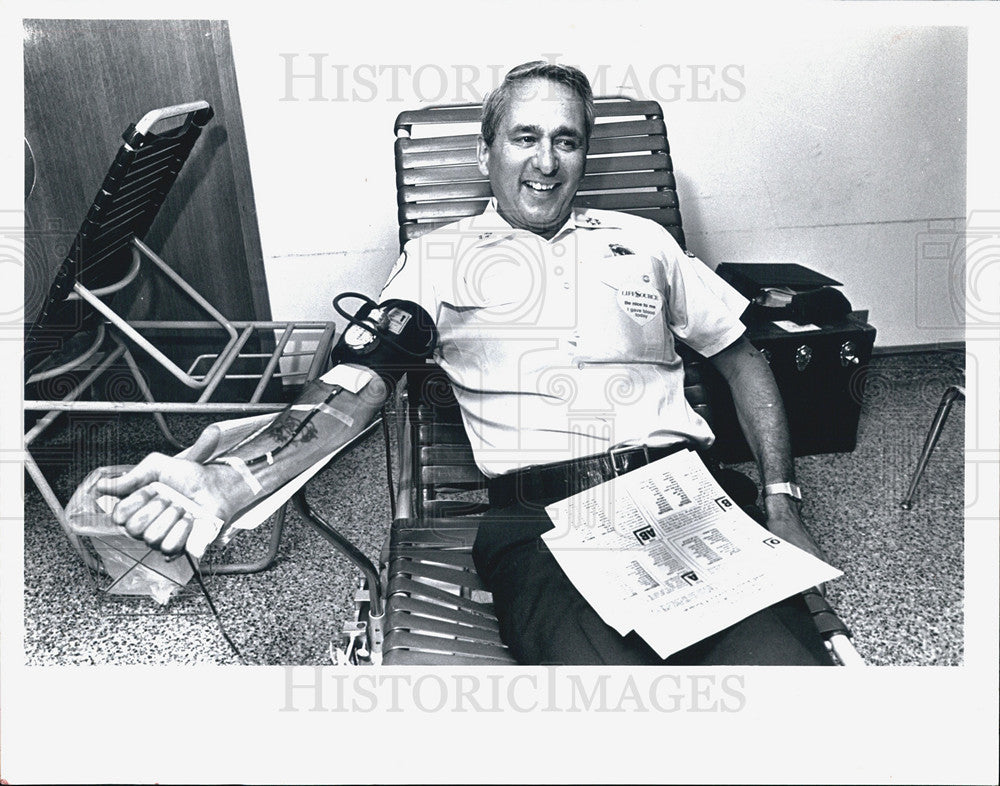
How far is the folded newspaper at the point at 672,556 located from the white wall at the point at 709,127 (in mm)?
1357

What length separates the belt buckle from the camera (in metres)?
1.46

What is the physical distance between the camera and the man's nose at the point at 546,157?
1526 millimetres

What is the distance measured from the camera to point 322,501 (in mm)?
2270

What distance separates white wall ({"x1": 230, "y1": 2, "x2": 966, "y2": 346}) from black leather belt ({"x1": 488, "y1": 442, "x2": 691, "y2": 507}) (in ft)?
4.14

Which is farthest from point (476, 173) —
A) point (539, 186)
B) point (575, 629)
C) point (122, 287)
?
point (575, 629)

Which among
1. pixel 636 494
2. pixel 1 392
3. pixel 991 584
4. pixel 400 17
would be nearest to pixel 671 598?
pixel 636 494

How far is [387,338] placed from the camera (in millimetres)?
1375

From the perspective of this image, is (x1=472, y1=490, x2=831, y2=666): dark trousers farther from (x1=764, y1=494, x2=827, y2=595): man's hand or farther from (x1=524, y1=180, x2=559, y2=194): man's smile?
(x1=524, y1=180, x2=559, y2=194): man's smile

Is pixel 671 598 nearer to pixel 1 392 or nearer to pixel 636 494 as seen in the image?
pixel 636 494

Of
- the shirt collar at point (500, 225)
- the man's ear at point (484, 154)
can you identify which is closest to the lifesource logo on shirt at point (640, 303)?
the shirt collar at point (500, 225)

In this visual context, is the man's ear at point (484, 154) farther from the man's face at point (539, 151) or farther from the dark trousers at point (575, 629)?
the dark trousers at point (575, 629)

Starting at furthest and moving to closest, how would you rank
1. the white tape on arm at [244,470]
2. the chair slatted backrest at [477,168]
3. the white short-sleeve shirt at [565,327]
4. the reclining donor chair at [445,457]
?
the chair slatted backrest at [477,168], the white short-sleeve shirt at [565,327], the reclining donor chair at [445,457], the white tape on arm at [244,470]

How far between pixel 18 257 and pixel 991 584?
4.89ft

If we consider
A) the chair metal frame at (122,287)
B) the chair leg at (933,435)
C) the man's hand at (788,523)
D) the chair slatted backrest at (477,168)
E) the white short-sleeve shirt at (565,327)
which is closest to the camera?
the man's hand at (788,523)
